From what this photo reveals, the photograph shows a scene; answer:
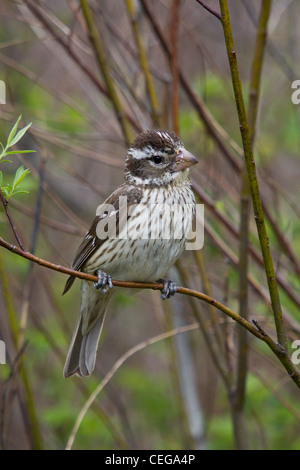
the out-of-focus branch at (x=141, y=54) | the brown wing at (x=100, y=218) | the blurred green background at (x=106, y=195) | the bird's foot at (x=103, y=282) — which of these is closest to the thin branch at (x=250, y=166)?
the bird's foot at (x=103, y=282)

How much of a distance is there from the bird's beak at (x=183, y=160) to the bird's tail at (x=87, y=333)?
796 millimetres

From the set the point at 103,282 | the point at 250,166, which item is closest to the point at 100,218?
the point at 103,282

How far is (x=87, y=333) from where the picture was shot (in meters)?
4.08

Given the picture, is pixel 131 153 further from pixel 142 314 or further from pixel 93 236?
pixel 142 314

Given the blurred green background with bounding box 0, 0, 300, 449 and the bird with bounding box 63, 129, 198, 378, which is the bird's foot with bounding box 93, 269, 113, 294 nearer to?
the bird with bounding box 63, 129, 198, 378

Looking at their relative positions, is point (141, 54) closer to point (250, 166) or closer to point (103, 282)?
point (103, 282)

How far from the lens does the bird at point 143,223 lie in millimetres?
3646

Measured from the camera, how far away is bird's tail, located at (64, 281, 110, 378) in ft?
12.7

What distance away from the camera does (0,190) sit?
251cm

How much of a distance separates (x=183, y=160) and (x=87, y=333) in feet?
3.67

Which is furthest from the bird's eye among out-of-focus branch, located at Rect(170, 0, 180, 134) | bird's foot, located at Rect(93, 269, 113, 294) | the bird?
bird's foot, located at Rect(93, 269, 113, 294)

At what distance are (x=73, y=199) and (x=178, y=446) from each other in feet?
7.71

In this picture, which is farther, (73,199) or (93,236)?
(73,199)
